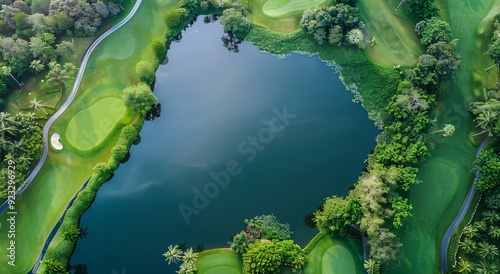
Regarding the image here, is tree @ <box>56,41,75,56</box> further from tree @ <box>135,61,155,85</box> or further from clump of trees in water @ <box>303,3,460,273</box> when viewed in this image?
clump of trees in water @ <box>303,3,460,273</box>

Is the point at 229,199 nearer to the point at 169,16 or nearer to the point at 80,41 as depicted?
the point at 169,16

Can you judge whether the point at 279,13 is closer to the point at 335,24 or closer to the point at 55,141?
the point at 335,24

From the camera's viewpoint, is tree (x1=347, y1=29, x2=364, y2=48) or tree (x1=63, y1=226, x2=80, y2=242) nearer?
tree (x1=63, y1=226, x2=80, y2=242)

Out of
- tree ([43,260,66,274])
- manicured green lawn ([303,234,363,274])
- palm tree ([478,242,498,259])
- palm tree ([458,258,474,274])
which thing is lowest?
palm tree ([458,258,474,274])

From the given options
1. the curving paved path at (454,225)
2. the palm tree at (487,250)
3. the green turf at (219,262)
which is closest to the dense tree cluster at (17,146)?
the green turf at (219,262)

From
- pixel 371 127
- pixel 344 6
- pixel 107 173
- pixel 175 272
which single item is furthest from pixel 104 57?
pixel 371 127

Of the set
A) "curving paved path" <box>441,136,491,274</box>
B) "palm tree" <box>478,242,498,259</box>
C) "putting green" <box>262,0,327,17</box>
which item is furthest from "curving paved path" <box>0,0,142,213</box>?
"palm tree" <box>478,242,498,259</box>

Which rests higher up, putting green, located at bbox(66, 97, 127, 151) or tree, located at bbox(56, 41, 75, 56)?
tree, located at bbox(56, 41, 75, 56)

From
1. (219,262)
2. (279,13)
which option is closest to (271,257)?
(219,262)
